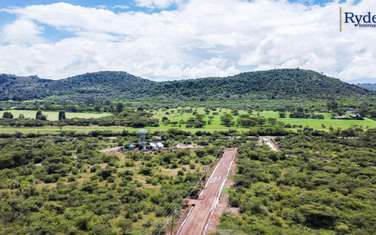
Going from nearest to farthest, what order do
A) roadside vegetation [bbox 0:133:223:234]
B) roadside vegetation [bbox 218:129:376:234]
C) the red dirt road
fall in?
the red dirt road
roadside vegetation [bbox 218:129:376:234]
roadside vegetation [bbox 0:133:223:234]

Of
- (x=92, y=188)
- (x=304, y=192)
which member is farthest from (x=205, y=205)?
(x=92, y=188)

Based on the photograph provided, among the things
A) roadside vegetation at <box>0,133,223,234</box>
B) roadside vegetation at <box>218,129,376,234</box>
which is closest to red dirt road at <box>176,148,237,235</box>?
roadside vegetation at <box>0,133,223,234</box>

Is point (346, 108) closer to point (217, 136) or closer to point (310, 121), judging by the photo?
point (310, 121)

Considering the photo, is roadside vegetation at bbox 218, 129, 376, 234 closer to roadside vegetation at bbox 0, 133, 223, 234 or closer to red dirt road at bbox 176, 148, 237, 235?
red dirt road at bbox 176, 148, 237, 235

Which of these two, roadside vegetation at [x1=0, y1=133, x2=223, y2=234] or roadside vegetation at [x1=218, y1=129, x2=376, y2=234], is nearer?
roadside vegetation at [x1=218, y1=129, x2=376, y2=234]

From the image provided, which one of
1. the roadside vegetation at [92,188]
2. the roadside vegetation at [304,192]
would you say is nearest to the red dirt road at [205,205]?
the roadside vegetation at [92,188]

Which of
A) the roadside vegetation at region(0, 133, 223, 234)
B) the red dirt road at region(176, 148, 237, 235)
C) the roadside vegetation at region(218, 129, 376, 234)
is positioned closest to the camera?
the red dirt road at region(176, 148, 237, 235)

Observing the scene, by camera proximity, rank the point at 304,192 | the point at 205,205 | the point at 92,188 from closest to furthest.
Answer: the point at 205,205 → the point at 304,192 → the point at 92,188

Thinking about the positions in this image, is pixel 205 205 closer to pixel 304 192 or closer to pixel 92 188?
pixel 304 192
